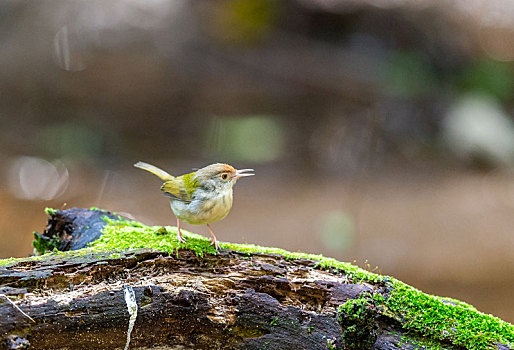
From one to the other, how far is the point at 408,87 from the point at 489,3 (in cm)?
397

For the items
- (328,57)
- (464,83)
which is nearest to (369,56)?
(328,57)

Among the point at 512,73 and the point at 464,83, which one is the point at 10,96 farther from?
the point at 512,73

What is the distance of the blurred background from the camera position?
12469mm

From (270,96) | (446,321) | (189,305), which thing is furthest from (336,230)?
(189,305)

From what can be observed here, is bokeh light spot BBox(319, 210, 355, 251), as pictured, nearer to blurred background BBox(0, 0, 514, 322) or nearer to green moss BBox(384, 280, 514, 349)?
blurred background BBox(0, 0, 514, 322)

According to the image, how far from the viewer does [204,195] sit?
4141 millimetres

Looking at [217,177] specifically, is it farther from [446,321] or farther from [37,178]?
[37,178]

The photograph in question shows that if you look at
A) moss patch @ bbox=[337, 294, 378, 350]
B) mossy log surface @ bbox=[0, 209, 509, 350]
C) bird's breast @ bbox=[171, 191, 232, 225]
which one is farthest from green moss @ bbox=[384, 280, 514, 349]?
bird's breast @ bbox=[171, 191, 232, 225]

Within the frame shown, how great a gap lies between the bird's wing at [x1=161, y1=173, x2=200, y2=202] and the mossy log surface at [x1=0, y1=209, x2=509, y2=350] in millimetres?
690

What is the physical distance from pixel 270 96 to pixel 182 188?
9658 mm

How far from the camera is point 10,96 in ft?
43.2

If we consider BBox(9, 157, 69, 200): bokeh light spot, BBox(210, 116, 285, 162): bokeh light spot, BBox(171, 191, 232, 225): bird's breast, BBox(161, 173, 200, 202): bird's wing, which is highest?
BBox(210, 116, 285, 162): bokeh light spot

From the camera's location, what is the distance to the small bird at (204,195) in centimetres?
412

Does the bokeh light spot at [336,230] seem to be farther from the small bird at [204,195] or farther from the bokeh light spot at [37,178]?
the bokeh light spot at [37,178]
